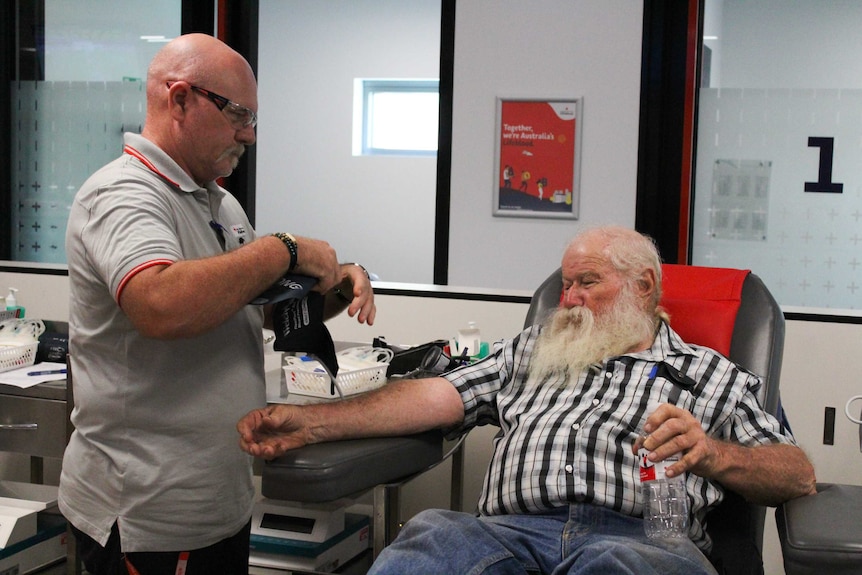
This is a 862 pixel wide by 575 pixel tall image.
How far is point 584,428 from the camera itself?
1.97 m

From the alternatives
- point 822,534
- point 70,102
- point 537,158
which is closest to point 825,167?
point 537,158

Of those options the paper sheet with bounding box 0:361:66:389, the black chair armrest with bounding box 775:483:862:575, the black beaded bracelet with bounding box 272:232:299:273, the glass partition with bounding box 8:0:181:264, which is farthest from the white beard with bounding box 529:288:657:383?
the glass partition with bounding box 8:0:181:264

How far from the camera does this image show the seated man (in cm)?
169

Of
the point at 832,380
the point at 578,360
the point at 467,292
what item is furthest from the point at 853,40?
the point at 578,360

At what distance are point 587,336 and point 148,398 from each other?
1005 mm

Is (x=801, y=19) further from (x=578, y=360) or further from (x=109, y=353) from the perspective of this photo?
(x=109, y=353)

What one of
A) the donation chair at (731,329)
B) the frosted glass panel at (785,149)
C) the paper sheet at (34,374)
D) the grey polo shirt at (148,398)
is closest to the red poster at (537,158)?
the frosted glass panel at (785,149)

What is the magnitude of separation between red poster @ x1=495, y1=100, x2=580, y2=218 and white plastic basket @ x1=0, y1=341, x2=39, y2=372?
2.09m

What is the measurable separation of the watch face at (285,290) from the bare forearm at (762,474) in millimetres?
853

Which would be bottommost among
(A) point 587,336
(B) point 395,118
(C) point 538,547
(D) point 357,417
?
(C) point 538,547

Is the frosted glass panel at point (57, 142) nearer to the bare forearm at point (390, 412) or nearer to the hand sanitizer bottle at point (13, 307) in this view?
the hand sanitizer bottle at point (13, 307)

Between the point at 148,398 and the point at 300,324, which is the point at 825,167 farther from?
the point at 148,398

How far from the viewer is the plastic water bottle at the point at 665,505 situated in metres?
1.83

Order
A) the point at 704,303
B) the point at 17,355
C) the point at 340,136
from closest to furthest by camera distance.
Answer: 1. the point at 704,303
2. the point at 17,355
3. the point at 340,136
